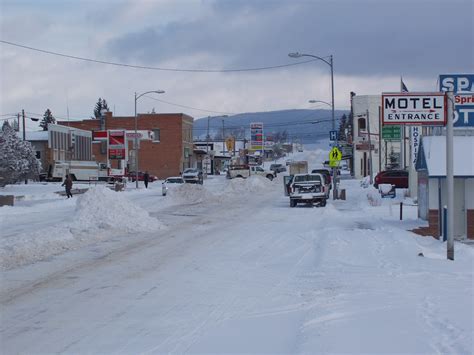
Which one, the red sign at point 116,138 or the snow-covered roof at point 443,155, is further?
the red sign at point 116,138

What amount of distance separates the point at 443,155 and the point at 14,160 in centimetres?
4881

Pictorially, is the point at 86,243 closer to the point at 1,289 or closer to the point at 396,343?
the point at 1,289

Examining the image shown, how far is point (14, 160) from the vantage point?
61750 mm

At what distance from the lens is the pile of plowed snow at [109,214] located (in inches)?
888

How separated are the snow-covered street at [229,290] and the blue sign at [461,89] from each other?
402 cm

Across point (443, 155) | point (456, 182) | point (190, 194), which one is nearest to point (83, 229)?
point (443, 155)

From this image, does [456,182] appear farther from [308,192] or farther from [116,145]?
[116,145]

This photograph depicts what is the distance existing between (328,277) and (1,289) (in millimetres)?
5959

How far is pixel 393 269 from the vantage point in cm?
1362

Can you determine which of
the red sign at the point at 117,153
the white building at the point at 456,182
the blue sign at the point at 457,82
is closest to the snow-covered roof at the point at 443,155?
the white building at the point at 456,182

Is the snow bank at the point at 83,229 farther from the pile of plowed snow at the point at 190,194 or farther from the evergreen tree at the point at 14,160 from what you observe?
the evergreen tree at the point at 14,160

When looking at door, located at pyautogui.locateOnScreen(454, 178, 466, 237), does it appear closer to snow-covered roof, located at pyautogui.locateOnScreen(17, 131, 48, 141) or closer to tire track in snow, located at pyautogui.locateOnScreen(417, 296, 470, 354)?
tire track in snow, located at pyautogui.locateOnScreen(417, 296, 470, 354)

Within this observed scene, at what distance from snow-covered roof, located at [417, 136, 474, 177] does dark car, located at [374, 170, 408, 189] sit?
30.3 meters

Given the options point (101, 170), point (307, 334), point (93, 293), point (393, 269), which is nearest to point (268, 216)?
point (393, 269)
